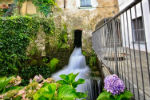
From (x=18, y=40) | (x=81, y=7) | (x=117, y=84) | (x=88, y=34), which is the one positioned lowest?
(x=117, y=84)

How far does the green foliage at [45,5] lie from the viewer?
27.7 ft

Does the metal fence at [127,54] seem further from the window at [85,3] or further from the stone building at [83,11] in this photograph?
the window at [85,3]

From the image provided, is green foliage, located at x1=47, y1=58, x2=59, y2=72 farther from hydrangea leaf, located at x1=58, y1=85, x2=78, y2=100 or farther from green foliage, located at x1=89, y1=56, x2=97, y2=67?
hydrangea leaf, located at x1=58, y1=85, x2=78, y2=100

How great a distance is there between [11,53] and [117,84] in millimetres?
5666

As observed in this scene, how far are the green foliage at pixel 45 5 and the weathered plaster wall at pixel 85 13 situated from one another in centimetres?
67

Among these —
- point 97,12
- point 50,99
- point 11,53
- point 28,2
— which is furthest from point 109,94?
point 28,2

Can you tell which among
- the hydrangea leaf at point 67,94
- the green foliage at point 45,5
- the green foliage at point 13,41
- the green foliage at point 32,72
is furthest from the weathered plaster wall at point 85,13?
the hydrangea leaf at point 67,94

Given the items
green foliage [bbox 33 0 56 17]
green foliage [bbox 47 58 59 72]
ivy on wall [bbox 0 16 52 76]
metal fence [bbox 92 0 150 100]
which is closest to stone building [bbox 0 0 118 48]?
green foliage [bbox 33 0 56 17]

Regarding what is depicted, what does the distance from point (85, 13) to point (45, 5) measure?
347cm

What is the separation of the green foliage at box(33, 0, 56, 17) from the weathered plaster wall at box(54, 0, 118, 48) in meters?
0.67

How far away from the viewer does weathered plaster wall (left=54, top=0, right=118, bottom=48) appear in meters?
8.83

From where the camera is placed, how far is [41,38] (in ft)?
21.6

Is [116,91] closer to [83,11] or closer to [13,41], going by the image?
[13,41]

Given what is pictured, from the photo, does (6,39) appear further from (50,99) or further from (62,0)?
(62,0)
